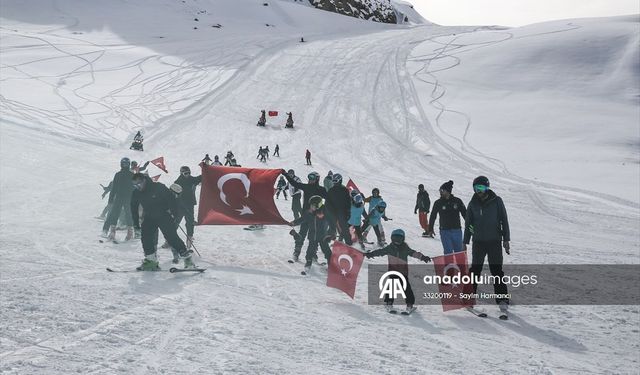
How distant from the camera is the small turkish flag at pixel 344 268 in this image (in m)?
8.89

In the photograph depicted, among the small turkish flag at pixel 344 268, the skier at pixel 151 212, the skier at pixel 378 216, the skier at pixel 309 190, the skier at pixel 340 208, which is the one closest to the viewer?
the small turkish flag at pixel 344 268

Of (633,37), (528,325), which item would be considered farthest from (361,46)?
(528,325)

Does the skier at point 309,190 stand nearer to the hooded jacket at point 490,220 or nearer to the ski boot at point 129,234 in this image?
the hooded jacket at point 490,220

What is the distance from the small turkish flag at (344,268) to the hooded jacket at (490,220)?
1.81m

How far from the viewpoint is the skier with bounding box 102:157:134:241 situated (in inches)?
487

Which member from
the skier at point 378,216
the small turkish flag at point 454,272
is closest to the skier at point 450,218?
the small turkish flag at point 454,272

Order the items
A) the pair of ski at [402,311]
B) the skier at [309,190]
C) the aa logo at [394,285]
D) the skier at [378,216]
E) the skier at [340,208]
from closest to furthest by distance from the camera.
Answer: the pair of ski at [402,311], the aa logo at [394,285], the skier at [309,190], the skier at [340,208], the skier at [378,216]

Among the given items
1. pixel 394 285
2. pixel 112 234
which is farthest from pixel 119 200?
pixel 394 285

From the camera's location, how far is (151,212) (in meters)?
9.59

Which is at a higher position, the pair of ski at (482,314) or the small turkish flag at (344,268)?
the small turkish flag at (344,268)

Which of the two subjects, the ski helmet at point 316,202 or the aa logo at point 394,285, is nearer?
the aa logo at point 394,285

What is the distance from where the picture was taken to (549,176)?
2525 centimetres

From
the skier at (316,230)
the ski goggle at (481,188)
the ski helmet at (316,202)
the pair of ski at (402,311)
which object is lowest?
the pair of ski at (402,311)

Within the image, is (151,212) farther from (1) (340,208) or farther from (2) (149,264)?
(1) (340,208)
